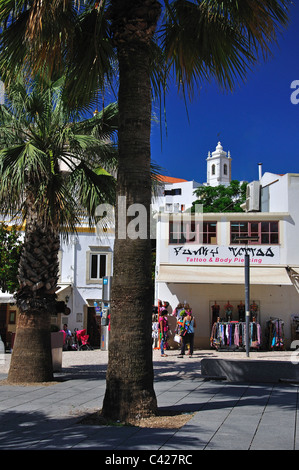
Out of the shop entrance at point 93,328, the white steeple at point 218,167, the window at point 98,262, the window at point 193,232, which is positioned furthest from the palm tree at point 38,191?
the white steeple at point 218,167

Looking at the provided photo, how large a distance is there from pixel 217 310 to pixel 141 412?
16.2 meters

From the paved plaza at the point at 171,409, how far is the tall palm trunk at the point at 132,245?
0.58m

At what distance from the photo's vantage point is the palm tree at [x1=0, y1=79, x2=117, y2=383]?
436 inches

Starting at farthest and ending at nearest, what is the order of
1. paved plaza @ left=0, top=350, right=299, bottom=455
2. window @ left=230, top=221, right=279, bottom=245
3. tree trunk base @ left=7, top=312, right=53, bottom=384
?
window @ left=230, top=221, right=279, bottom=245
tree trunk base @ left=7, top=312, right=53, bottom=384
paved plaza @ left=0, top=350, right=299, bottom=455

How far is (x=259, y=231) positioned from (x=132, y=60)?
55.4ft

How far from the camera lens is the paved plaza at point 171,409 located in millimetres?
5906

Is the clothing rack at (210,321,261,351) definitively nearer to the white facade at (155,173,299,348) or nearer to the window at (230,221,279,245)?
the white facade at (155,173,299,348)

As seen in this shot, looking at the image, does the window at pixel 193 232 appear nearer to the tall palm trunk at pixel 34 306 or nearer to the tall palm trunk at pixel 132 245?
the tall palm trunk at pixel 34 306

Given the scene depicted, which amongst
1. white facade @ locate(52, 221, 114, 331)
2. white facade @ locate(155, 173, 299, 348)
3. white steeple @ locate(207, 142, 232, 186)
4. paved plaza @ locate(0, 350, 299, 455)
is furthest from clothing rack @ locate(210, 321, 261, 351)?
white steeple @ locate(207, 142, 232, 186)

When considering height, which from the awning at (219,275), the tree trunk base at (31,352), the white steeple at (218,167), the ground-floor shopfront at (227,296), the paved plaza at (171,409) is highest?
the white steeple at (218,167)

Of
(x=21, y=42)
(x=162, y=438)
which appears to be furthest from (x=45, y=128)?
(x=162, y=438)

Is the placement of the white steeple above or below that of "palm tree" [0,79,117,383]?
above

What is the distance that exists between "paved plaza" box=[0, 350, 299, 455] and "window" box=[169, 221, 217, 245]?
11637mm
